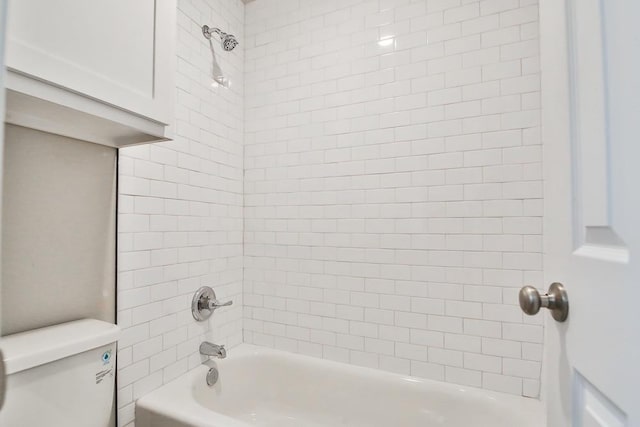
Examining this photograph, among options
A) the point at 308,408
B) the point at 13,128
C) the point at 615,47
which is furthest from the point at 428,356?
the point at 13,128

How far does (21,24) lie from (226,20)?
4.89 ft

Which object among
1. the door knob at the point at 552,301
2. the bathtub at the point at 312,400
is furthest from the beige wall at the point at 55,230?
the door knob at the point at 552,301

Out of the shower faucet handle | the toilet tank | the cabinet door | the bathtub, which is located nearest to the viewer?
the cabinet door

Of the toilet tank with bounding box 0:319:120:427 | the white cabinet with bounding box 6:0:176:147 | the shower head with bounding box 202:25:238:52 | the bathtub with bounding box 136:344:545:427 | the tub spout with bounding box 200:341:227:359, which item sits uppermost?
the shower head with bounding box 202:25:238:52

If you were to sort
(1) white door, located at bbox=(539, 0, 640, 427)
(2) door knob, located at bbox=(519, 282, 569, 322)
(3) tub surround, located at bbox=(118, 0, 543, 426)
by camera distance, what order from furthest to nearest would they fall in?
1. (3) tub surround, located at bbox=(118, 0, 543, 426)
2. (2) door knob, located at bbox=(519, 282, 569, 322)
3. (1) white door, located at bbox=(539, 0, 640, 427)

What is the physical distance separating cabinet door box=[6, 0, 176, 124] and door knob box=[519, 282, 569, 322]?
110 centimetres

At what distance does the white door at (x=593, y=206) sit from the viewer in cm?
44

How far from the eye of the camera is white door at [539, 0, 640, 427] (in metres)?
0.44

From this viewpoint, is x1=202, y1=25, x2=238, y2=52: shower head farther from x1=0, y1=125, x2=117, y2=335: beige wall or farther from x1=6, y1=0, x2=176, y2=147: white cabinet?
x1=0, y1=125, x2=117, y2=335: beige wall

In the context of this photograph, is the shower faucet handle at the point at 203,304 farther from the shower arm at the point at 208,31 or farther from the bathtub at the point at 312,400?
the shower arm at the point at 208,31

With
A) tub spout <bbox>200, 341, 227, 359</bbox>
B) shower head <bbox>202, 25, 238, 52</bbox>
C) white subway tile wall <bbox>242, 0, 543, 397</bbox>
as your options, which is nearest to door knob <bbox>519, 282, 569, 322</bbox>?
white subway tile wall <bbox>242, 0, 543, 397</bbox>

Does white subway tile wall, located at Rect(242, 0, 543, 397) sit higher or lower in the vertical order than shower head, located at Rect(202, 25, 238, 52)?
lower

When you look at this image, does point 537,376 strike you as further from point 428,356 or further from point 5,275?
point 5,275

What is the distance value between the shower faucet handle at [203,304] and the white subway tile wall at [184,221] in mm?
37
